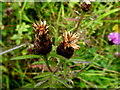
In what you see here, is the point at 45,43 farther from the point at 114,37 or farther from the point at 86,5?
the point at 114,37

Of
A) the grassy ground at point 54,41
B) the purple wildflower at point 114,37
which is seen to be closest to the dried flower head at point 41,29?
the grassy ground at point 54,41

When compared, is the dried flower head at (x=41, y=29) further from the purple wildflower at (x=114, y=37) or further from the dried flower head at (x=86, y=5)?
the purple wildflower at (x=114, y=37)

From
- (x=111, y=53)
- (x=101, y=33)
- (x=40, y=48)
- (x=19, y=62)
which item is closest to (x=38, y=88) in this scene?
(x=40, y=48)

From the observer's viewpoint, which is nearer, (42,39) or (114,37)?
(42,39)

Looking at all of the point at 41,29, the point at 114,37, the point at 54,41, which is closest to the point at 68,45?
the point at 41,29

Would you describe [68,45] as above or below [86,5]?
below

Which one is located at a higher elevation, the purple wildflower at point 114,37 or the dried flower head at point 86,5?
the dried flower head at point 86,5

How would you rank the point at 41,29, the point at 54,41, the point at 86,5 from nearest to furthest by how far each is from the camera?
the point at 41,29
the point at 86,5
the point at 54,41

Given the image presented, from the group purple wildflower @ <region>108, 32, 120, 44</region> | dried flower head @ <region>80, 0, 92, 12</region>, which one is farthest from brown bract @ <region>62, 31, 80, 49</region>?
purple wildflower @ <region>108, 32, 120, 44</region>

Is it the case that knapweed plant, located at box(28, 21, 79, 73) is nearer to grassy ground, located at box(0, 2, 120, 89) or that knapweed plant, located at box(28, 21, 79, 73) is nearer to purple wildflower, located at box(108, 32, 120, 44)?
grassy ground, located at box(0, 2, 120, 89)
